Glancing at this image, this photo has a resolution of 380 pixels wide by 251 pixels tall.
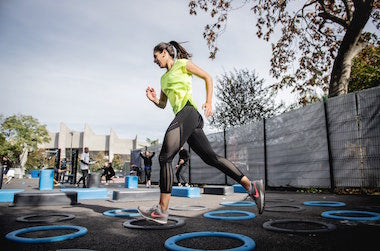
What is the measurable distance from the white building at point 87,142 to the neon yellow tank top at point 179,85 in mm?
63754


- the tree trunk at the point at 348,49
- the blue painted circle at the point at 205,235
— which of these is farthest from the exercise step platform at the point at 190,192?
the tree trunk at the point at 348,49

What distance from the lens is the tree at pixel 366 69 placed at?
10.9 meters

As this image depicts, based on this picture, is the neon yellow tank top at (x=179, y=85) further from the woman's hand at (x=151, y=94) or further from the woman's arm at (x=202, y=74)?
the woman's hand at (x=151, y=94)

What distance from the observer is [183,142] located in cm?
272

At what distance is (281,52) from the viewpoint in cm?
1164

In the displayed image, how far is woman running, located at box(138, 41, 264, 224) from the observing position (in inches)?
105

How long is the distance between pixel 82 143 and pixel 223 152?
60454 mm

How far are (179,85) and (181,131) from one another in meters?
0.55

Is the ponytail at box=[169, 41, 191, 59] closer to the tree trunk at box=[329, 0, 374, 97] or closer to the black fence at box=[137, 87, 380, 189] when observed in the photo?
the black fence at box=[137, 87, 380, 189]

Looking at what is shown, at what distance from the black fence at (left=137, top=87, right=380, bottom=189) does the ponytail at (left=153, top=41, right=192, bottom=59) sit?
5.75 meters

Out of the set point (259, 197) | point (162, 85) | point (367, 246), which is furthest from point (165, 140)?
point (367, 246)

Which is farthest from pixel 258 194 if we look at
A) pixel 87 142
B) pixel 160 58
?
pixel 87 142

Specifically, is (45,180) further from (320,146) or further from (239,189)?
(320,146)

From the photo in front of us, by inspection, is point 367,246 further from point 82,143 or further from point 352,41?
point 82,143
